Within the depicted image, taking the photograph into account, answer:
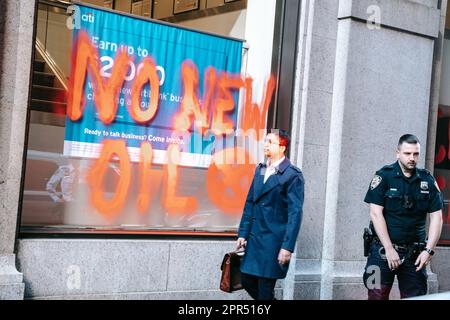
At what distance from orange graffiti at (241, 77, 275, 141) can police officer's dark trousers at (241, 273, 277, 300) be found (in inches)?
108

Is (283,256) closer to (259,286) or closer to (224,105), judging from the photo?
(259,286)

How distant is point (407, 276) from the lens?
6.62 metres

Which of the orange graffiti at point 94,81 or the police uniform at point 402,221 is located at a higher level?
the orange graffiti at point 94,81

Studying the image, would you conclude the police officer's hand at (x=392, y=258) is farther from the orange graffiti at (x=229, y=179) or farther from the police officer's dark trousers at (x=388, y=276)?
the orange graffiti at (x=229, y=179)

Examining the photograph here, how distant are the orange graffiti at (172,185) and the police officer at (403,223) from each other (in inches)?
103

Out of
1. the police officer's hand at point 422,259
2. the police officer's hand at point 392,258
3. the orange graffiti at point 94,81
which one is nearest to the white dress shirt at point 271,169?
the police officer's hand at point 392,258

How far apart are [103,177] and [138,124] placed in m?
0.71

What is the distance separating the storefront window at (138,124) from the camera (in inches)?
303

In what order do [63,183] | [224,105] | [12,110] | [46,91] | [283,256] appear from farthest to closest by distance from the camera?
[224,105], [63,183], [46,91], [12,110], [283,256]

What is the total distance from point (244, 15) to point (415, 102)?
2.55 metres

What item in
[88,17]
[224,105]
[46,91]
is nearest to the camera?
[46,91]

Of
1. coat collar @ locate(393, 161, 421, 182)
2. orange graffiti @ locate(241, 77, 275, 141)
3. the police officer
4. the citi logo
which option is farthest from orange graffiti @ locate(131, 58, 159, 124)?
coat collar @ locate(393, 161, 421, 182)

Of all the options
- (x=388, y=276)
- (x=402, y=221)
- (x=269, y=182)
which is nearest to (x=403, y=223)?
(x=402, y=221)

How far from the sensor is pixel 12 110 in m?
7.13
